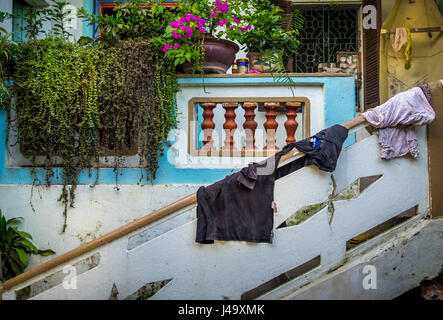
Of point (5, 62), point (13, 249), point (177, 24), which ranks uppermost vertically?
point (177, 24)

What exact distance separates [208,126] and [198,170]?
1.45ft

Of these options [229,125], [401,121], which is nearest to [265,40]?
[229,125]

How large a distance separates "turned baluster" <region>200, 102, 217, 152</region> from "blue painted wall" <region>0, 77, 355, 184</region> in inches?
8.9

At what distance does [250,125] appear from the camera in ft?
11.8

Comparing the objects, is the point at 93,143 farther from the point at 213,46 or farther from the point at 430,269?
the point at 430,269

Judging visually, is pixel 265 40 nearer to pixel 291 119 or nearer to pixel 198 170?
pixel 291 119

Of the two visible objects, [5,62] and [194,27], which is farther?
[5,62]

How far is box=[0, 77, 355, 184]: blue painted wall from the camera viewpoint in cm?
370

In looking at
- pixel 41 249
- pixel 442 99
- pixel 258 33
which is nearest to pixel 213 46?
pixel 258 33

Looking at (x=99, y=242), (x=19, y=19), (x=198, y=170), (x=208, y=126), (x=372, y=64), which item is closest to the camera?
(x=99, y=242)

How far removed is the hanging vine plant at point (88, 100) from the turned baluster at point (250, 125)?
71cm

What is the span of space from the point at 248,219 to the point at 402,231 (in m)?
1.16

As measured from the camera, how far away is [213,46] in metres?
3.72

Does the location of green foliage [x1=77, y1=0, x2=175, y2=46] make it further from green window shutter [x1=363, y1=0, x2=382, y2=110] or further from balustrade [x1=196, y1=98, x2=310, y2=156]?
green window shutter [x1=363, y1=0, x2=382, y2=110]
